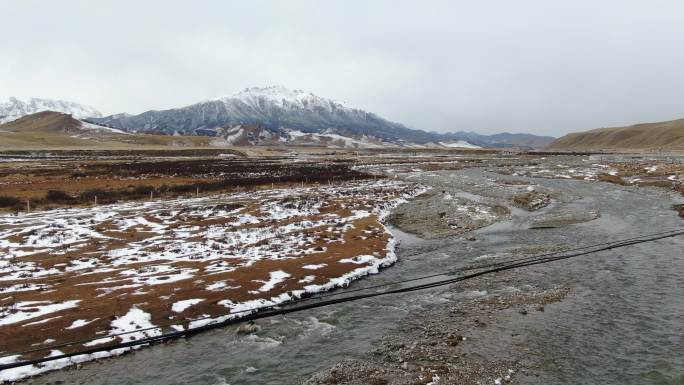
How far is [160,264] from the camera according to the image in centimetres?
2433

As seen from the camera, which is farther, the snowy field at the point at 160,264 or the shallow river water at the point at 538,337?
the snowy field at the point at 160,264

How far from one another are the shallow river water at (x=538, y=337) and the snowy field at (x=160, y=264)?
1.58 metres

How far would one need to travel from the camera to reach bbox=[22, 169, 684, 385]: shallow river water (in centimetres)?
1324

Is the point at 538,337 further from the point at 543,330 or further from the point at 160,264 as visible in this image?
the point at 160,264

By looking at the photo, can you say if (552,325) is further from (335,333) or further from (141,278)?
(141,278)

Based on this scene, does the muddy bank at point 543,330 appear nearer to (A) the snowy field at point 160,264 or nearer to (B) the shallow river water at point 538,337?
(B) the shallow river water at point 538,337

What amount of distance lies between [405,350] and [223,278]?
10666mm

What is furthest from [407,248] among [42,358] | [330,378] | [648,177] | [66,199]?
[648,177]

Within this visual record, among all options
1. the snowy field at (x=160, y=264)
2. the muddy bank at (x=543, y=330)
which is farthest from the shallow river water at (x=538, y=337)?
the snowy field at (x=160, y=264)

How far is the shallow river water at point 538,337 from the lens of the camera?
1324 centimetres

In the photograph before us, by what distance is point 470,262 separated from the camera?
25359mm

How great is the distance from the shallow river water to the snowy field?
158 centimetres

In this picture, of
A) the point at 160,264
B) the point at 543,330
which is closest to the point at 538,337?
the point at 543,330

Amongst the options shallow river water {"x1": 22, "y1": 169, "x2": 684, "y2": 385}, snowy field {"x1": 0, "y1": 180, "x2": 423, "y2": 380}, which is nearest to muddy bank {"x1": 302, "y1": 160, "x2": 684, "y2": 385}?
shallow river water {"x1": 22, "y1": 169, "x2": 684, "y2": 385}
